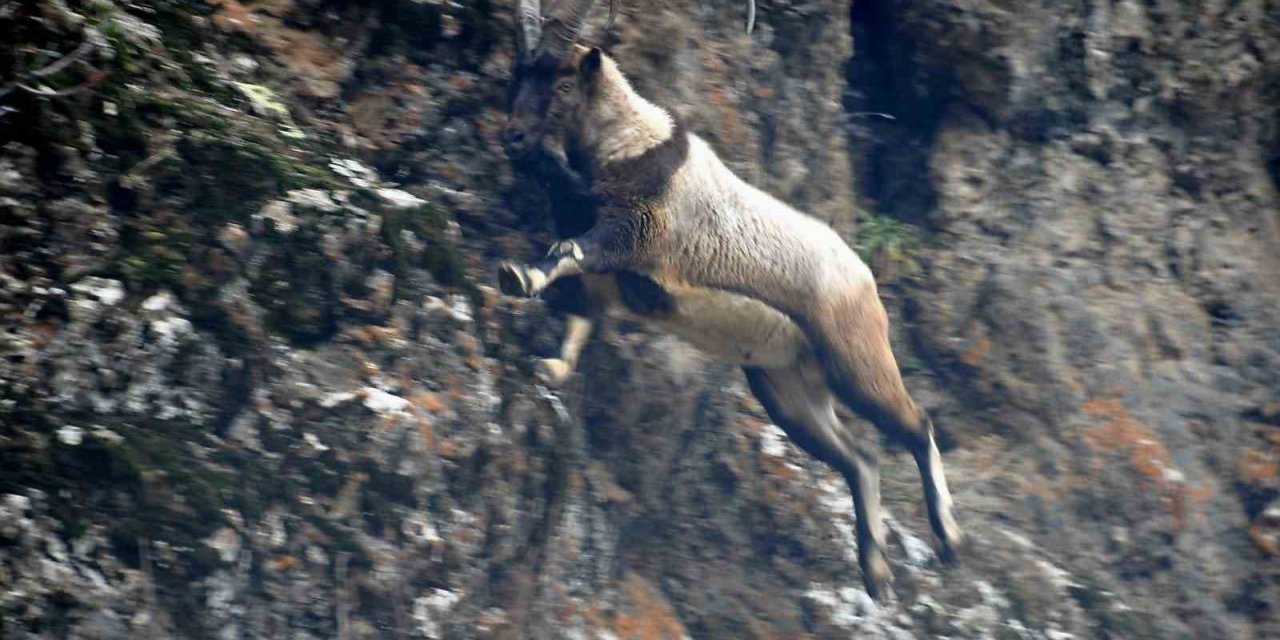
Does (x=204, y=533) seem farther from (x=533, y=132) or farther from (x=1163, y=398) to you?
(x=1163, y=398)

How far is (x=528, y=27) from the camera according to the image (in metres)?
5.75

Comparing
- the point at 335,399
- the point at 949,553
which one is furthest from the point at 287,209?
the point at 949,553

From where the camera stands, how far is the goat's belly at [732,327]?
227 inches

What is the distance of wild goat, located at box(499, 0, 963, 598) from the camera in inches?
222

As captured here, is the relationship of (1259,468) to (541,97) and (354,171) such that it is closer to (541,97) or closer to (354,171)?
(541,97)

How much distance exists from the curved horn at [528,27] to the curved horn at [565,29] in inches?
1.8

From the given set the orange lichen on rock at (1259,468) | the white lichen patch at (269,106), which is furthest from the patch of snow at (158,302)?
the orange lichen on rock at (1259,468)

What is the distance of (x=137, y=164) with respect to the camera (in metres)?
4.72

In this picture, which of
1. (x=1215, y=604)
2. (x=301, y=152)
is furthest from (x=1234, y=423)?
(x=301, y=152)

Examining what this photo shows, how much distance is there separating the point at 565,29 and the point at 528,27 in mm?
187

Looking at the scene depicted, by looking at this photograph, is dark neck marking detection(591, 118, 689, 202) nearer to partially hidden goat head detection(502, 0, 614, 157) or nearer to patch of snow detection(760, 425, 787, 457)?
partially hidden goat head detection(502, 0, 614, 157)

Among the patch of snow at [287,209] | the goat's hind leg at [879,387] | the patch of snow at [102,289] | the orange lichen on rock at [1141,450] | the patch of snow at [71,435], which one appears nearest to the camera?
the patch of snow at [71,435]

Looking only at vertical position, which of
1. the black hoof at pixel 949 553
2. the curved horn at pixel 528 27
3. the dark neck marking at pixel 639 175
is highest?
the curved horn at pixel 528 27

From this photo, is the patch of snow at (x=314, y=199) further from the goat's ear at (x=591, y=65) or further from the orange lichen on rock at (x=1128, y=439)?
the orange lichen on rock at (x=1128, y=439)
